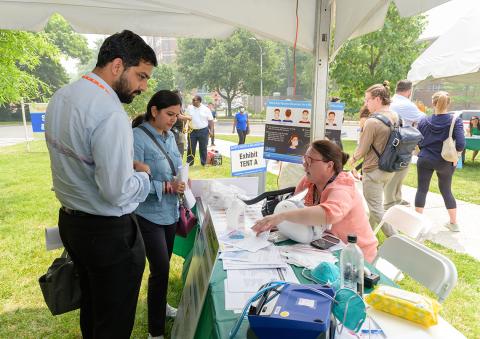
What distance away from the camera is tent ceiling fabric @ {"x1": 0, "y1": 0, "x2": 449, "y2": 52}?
256 centimetres

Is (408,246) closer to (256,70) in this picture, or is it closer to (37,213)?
(37,213)

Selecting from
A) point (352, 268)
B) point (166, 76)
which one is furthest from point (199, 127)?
point (166, 76)

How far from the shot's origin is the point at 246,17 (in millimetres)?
2633

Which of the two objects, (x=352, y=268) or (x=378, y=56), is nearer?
(x=352, y=268)

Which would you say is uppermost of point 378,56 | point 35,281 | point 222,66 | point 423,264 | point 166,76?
point 222,66

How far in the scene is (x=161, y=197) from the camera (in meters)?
2.06

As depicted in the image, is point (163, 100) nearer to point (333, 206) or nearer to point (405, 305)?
point (333, 206)

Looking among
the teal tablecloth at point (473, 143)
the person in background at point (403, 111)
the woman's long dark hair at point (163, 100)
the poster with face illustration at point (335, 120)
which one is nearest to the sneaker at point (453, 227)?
the person in background at point (403, 111)

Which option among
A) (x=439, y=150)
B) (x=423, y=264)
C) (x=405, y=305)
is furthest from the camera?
(x=439, y=150)

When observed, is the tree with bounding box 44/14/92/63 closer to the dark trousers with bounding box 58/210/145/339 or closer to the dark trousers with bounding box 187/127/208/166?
the dark trousers with bounding box 187/127/208/166

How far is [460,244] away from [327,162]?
9.51ft

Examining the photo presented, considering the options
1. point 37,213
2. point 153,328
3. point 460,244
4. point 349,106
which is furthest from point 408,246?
point 349,106

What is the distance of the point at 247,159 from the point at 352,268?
6.40 ft

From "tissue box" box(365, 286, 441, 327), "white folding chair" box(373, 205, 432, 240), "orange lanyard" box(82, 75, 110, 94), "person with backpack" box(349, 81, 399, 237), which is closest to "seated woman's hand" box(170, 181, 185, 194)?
"orange lanyard" box(82, 75, 110, 94)
